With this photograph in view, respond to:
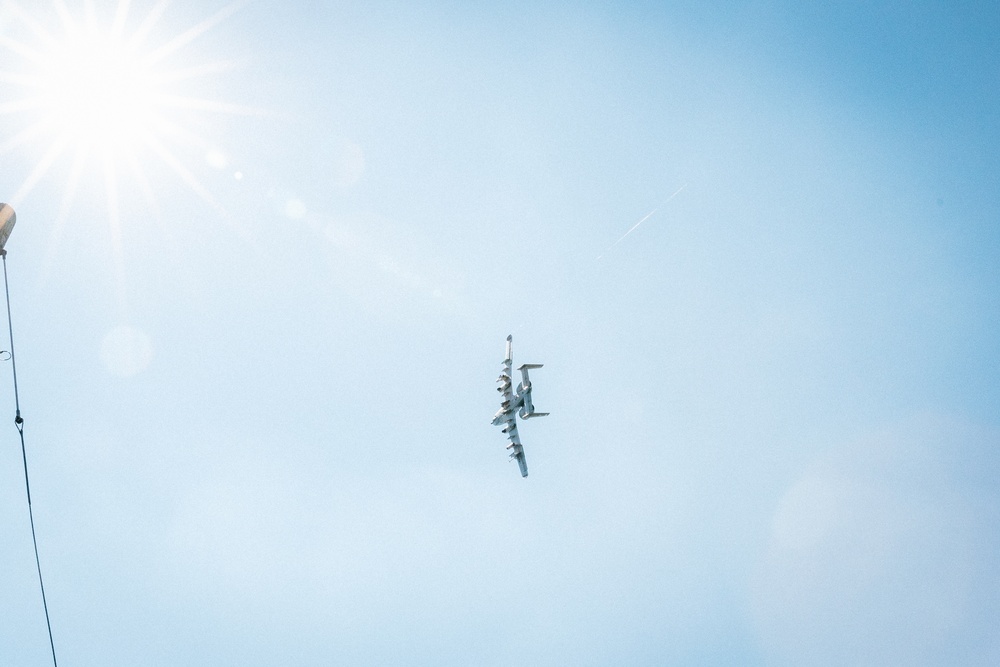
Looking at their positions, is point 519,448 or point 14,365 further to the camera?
point 519,448

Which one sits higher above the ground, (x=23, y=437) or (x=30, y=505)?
(x=23, y=437)

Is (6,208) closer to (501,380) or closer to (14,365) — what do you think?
(14,365)

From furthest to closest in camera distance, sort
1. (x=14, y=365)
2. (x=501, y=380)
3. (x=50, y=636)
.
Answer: (x=501, y=380) < (x=14, y=365) < (x=50, y=636)

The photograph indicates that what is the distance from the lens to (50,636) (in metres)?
28.2

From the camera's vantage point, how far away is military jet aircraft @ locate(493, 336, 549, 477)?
45.9 metres

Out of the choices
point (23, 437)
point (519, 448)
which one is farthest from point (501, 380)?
point (23, 437)

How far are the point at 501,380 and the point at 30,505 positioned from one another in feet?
91.4

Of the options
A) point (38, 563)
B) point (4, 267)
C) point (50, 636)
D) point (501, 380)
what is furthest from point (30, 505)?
point (501, 380)

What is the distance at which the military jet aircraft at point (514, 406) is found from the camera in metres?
45.9

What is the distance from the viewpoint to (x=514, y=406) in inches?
1821

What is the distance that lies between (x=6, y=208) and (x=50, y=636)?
18.8 meters

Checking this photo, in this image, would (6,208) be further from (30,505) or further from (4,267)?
(30,505)

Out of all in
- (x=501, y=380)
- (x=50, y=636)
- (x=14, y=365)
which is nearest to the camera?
(x=50, y=636)

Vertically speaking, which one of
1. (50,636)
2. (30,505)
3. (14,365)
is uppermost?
(14,365)
